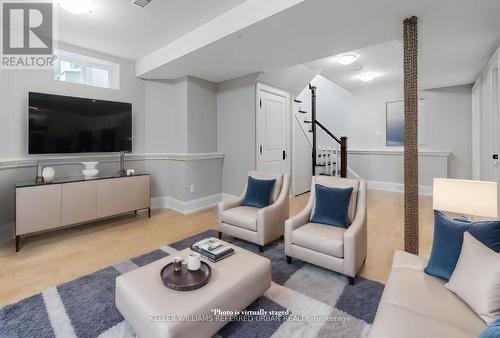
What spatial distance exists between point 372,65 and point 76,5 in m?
4.51

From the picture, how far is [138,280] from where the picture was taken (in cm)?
151

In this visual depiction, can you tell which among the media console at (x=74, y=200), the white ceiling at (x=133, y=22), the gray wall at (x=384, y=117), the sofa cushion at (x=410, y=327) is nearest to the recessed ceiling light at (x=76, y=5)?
the white ceiling at (x=133, y=22)

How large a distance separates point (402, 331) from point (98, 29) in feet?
13.7

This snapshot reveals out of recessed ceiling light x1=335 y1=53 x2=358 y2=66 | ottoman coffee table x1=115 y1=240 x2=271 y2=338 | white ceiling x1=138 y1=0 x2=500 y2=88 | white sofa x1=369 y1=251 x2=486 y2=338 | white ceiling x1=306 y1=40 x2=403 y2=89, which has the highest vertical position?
white ceiling x1=306 y1=40 x2=403 y2=89

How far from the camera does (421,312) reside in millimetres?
1145

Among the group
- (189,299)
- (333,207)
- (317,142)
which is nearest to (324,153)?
(317,142)

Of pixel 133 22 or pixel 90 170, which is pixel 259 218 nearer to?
pixel 90 170

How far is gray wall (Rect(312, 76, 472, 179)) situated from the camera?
5203 millimetres

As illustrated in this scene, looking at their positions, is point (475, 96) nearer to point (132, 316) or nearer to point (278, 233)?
point (278, 233)

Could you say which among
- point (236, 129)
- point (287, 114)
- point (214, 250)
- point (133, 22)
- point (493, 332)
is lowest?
point (214, 250)

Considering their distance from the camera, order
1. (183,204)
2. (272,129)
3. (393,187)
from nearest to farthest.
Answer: (183,204), (272,129), (393,187)

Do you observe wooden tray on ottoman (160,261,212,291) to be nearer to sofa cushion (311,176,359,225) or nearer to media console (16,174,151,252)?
sofa cushion (311,176,359,225)

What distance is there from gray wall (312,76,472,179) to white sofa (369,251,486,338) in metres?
5.23

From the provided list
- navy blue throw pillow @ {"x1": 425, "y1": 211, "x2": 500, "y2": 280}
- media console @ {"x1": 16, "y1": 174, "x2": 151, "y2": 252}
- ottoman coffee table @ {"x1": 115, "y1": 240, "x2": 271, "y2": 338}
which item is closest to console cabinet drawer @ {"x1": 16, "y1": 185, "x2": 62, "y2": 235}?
media console @ {"x1": 16, "y1": 174, "x2": 151, "y2": 252}
